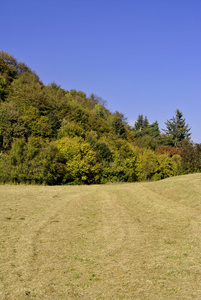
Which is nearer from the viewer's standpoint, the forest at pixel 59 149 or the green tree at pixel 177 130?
the forest at pixel 59 149

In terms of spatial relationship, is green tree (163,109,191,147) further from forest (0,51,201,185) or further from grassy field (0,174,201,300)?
grassy field (0,174,201,300)

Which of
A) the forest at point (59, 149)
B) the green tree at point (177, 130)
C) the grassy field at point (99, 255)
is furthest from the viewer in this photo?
the green tree at point (177, 130)

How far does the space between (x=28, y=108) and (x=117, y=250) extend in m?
41.6

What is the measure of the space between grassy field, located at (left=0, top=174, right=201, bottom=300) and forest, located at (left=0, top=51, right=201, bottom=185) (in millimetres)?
17336

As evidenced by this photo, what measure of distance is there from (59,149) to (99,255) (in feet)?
94.6

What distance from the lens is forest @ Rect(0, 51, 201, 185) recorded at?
28.2 m

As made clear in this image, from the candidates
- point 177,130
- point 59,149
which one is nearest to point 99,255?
point 59,149

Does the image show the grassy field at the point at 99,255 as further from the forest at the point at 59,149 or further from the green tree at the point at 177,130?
the green tree at the point at 177,130

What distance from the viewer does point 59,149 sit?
112ft

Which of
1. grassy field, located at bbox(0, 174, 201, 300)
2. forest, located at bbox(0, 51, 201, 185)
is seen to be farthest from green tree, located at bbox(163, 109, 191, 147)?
grassy field, located at bbox(0, 174, 201, 300)

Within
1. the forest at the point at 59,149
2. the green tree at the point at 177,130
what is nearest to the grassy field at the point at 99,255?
the forest at the point at 59,149

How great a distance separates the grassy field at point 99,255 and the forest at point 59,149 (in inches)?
683

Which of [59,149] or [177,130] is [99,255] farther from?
[177,130]

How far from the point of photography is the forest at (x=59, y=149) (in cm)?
2817
